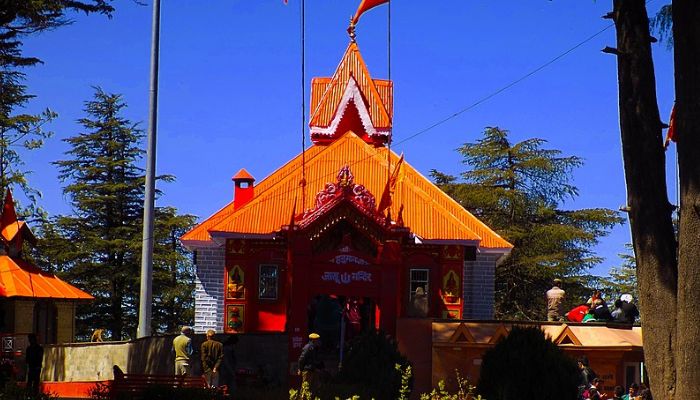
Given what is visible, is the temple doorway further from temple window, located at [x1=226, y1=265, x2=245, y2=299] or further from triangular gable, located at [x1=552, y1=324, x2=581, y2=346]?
triangular gable, located at [x1=552, y1=324, x2=581, y2=346]

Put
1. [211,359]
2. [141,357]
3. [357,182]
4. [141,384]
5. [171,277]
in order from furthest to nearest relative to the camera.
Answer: [171,277] < [357,182] < [141,357] < [211,359] < [141,384]

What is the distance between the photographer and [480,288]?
118 feet

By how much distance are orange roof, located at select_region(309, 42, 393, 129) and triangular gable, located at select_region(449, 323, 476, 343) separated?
13561mm

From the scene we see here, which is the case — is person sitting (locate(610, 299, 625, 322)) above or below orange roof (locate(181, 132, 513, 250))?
below

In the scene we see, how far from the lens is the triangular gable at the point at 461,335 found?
2727 centimetres

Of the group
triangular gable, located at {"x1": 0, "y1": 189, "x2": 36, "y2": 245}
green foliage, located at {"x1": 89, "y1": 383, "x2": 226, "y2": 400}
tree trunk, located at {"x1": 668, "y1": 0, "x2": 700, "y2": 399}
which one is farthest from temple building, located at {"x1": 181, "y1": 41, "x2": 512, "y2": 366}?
tree trunk, located at {"x1": 668, "y1": 0, "x2": 700, "y2": 399}

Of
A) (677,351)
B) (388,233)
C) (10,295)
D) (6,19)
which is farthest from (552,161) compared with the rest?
(677,351)

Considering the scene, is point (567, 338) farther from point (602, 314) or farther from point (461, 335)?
point (461, 335)

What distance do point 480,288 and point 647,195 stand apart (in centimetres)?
2189

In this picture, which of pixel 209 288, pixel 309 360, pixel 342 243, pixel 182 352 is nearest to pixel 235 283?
pixel 209 288

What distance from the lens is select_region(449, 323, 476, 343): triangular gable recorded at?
27.3 metres

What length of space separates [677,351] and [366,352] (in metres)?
10.5

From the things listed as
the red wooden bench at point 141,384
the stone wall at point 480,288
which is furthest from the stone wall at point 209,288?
the red wooden bench at point 141,384

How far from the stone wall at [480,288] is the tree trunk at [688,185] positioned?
72.3 feet
